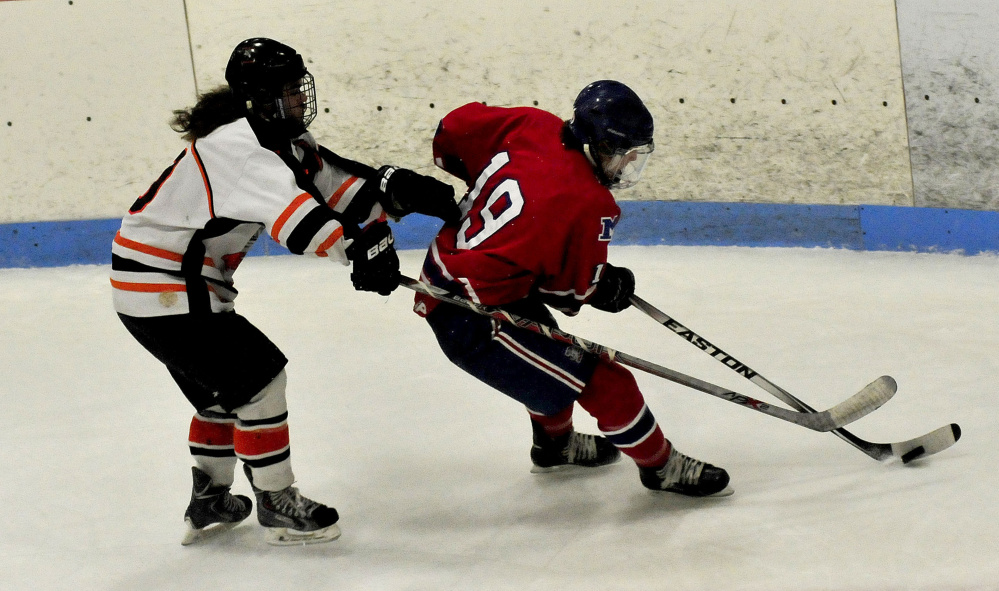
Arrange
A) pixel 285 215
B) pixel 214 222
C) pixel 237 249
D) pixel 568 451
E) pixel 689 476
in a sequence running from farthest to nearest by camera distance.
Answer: pixel 568 451 < pixel 689 476 < pixel 237 249 < pixel 214 222 < pixel 285 215

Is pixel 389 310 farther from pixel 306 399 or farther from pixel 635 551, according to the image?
pixel 635 551

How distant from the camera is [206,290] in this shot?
183 cm

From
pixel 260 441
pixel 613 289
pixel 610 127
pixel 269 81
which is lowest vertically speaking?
pixel 260 441

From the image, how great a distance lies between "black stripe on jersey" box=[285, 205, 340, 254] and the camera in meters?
1.66

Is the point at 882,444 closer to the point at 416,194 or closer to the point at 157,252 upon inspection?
the point at 416,194

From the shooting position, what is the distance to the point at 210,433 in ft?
6.68

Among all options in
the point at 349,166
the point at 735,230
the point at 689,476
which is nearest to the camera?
the point at 689,476

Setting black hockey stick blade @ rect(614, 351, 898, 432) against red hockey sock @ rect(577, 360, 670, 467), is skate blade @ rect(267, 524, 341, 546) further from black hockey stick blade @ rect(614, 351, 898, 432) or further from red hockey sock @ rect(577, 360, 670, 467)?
black hockey stick blade @ rect(614, 351, 898, 432)

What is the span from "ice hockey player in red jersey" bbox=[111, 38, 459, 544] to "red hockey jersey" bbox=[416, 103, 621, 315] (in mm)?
133

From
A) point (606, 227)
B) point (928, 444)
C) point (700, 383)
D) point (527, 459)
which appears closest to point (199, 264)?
point (606, 227)

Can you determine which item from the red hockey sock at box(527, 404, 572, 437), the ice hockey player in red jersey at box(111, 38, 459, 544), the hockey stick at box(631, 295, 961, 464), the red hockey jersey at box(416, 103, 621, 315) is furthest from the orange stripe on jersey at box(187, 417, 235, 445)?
the hockey stick at box(631, 295, 961, 464)

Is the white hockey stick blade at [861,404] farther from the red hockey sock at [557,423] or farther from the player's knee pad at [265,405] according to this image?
the player's knee pad at [265,405]

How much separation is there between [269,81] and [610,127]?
25.6 inches

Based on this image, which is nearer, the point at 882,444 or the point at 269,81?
the point at 269,81
